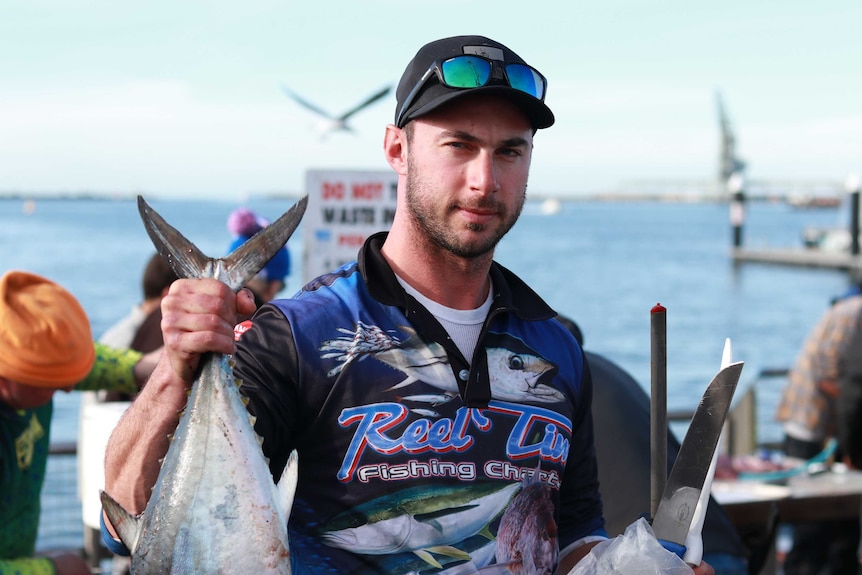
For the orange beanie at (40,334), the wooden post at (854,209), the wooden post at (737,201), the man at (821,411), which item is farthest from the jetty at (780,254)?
the orange beanie at (40,334)

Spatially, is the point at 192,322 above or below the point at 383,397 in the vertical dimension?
above

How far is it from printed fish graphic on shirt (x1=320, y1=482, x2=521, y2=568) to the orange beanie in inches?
69.9

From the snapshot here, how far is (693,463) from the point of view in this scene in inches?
98.9

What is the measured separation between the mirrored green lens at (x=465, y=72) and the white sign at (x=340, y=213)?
14.2 feet

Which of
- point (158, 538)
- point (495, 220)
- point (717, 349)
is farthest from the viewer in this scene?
point (717, 349)

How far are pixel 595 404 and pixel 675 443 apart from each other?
1.23ft

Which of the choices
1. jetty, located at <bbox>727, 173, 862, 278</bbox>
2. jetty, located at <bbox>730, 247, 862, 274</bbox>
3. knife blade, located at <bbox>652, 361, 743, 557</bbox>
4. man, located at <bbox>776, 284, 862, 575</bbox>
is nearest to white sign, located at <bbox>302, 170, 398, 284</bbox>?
man, located at <bbox>776, 284, 862, 575</bbox>

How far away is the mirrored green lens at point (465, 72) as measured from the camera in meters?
2.48

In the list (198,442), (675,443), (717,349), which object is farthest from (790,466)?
(717,349)

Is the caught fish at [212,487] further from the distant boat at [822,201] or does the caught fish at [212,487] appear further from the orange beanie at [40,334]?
the distant boat at [822,201]

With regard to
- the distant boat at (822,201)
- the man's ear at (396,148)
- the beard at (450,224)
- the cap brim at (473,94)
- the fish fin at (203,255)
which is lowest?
the fish fin at (203,255)

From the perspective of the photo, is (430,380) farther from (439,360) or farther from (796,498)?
(796,498)

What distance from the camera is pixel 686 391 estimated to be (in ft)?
72.8

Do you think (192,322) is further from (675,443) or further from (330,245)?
(330,245)
